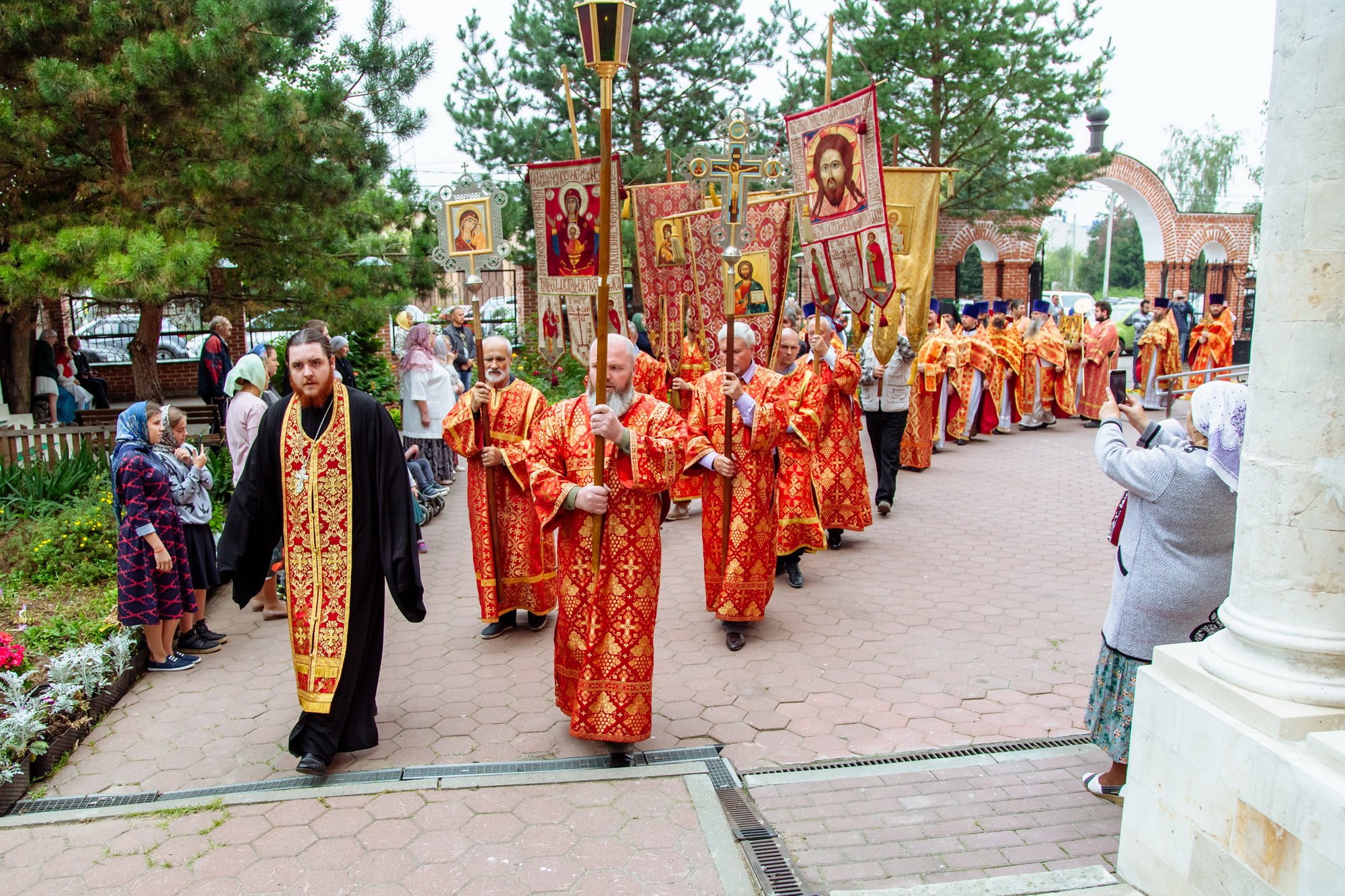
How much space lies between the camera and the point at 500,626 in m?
6.01

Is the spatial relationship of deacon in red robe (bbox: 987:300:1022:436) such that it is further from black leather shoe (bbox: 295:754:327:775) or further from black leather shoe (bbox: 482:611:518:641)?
black leather shoe (bbox: 295:754:327:775)

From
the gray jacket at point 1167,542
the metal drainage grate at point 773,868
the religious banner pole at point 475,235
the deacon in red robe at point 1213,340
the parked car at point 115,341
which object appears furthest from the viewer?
the parked car at point 115,341

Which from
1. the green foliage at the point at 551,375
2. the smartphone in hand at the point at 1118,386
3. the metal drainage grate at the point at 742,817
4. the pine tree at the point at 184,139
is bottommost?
the metal drainage grate at the point at 742,817

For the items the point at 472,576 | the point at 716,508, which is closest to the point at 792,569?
the point at 716,508

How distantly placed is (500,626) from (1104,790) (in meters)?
3.47

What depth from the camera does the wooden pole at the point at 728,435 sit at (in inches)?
191

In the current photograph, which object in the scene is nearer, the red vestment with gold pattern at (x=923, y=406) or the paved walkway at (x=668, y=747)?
the paved walkway at (x=668, y=747)

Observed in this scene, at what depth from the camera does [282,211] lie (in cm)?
865

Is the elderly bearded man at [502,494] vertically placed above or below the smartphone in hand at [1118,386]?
below

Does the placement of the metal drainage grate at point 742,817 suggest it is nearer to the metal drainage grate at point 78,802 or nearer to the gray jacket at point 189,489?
the metal drainage grate at point 78,802

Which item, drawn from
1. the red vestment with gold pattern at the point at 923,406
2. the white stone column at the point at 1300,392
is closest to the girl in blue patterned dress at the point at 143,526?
the white stone column at the point at 1300,392

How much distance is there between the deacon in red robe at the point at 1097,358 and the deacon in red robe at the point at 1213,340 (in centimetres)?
225

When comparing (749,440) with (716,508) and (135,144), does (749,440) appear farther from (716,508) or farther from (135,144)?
(135,144)

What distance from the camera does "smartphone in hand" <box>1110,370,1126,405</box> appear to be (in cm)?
371
